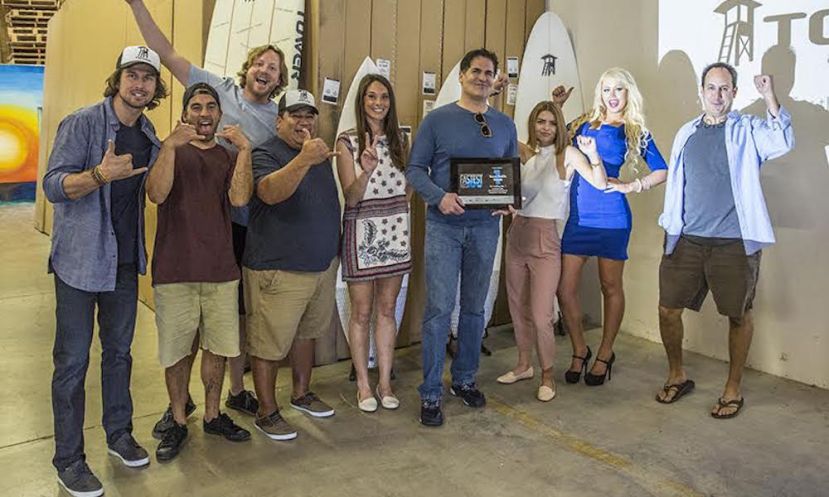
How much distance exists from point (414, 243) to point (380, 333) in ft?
3.41

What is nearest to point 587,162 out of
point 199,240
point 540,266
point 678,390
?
point 540,266

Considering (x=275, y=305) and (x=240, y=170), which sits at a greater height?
(x=240, y=170)

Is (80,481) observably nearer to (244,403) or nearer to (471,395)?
(244,403)

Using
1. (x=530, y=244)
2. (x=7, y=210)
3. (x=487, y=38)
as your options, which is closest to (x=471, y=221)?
(x=530, y=244)

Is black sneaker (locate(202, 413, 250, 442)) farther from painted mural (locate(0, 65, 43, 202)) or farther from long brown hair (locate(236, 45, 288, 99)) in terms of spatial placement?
painted mural (locate(0, 65, 43, 202))

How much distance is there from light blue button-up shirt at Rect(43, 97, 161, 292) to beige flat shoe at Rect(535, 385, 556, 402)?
199 centimetres

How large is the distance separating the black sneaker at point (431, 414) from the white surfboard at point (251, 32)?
69.4 inches

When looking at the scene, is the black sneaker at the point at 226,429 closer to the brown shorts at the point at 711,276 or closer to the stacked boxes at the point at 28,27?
the brown shorts at the point at 711,276

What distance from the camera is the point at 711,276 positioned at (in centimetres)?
313

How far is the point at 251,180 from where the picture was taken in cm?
258

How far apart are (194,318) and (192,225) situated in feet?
1.17

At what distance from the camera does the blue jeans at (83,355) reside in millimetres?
2295

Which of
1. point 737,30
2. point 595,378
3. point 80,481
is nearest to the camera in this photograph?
point 80,481

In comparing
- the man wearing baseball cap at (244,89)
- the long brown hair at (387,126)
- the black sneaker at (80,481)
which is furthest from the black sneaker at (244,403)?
the long brown hair at (387,126)
